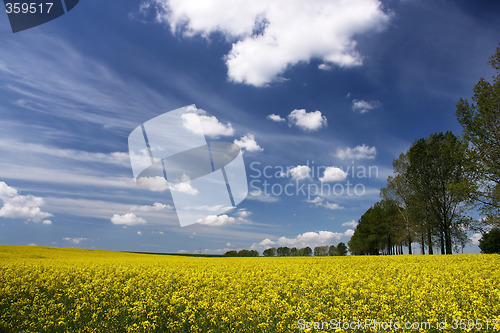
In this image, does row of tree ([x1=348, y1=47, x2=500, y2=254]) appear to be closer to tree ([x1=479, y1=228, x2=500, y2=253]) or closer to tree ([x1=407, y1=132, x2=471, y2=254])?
tree ([x1=407, y1=132, x2=471, y2=254])

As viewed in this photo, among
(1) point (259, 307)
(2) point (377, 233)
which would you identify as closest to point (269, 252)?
(2) point (377, 233)

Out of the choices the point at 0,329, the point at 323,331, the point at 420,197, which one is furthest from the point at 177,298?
the point at 420,197

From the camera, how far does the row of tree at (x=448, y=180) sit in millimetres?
21891

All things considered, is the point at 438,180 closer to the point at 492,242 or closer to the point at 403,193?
the point at 403,193

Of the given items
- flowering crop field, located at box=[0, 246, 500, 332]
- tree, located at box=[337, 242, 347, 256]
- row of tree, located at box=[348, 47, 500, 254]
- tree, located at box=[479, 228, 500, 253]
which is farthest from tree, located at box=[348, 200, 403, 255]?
flowering crop field, located at box=[0, 246, 500, 332]

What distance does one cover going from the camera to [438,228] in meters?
33.1

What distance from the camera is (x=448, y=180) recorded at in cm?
3138

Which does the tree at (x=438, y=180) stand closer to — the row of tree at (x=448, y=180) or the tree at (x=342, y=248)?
the row of tree at (x=448, y=180)

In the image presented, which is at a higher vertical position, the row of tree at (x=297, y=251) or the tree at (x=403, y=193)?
the tree at (x=403, y=193)

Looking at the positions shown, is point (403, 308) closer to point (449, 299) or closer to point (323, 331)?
point (449, 299)

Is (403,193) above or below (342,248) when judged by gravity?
above

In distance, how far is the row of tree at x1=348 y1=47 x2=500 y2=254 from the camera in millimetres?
21891

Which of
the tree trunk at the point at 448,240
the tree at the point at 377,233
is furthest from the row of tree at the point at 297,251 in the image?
the tree trunk at the point at 448,240

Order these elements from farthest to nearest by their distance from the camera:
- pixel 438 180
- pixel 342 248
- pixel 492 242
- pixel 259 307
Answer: pixel 342 248 → pixel 492 242 → pixel 438 180 → pixel 259 307
